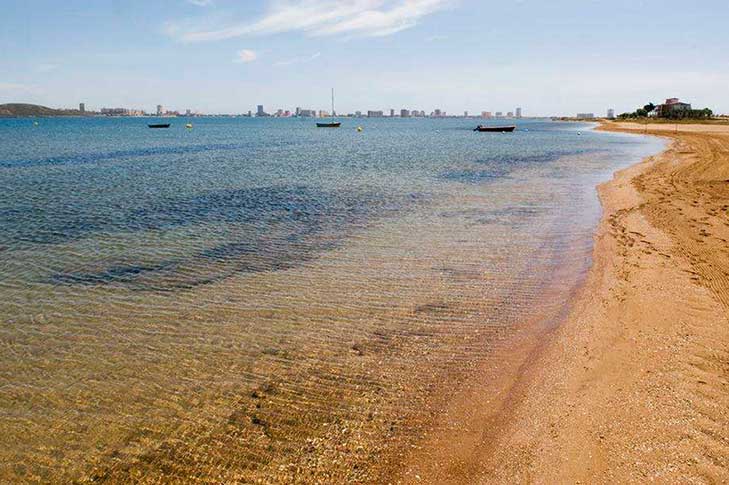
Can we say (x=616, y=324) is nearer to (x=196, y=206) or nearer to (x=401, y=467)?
(x=401, y=467)

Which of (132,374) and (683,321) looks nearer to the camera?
(132,374)

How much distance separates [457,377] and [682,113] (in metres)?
196

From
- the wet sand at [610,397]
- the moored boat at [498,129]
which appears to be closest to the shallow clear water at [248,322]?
the wet sand at [610,397]

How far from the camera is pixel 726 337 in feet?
29.9

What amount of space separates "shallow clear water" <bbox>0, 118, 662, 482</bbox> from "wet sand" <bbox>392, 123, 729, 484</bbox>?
0.71 meters

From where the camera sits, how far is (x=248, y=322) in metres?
10.8

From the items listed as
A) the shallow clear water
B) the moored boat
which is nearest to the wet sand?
the shallow clear water

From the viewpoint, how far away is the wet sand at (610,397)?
6000mm

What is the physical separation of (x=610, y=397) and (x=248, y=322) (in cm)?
742

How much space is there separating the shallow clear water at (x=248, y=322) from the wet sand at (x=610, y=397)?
0.71 metres

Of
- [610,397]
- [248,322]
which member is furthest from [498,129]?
[610,397]

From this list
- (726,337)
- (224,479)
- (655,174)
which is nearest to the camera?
(224,479)

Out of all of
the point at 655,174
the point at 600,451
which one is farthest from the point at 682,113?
the point at 600,451

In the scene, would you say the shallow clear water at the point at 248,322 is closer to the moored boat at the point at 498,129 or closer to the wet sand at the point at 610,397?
the wet sand at the point at 610,397
